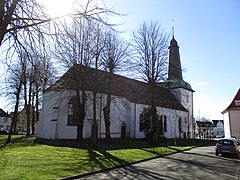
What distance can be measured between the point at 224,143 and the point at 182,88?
39075mm

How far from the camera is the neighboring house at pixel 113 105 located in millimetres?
31084

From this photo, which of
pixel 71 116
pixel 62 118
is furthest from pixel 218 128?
pixel 62 118

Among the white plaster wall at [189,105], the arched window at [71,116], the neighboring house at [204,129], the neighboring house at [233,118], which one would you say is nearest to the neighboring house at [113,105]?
the arched window at [71,116]

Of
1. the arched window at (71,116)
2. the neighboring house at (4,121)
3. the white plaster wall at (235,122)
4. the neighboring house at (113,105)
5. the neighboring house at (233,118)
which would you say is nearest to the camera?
the neighboring house at (113,105)

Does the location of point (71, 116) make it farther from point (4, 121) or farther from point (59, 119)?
point (4, 121)

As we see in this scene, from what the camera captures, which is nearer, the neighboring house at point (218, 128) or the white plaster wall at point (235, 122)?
the white plaster wall at point (235, 122)

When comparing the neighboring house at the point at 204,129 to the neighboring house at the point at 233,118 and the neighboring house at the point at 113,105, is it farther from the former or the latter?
the neighboring house at the point at 233,118

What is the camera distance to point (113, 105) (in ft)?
155

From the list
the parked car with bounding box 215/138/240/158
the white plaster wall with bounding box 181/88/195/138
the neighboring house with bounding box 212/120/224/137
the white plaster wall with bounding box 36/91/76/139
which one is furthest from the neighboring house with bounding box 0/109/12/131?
the neighboring house with bounding box 212/120/224/137

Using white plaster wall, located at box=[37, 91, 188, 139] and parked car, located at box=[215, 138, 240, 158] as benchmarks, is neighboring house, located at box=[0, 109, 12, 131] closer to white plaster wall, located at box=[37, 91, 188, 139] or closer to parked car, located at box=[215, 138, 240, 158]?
white plaster wall, located at box=[37, 91, 188, 139]

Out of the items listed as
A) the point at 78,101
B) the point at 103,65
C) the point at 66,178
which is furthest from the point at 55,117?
the point at 66,178

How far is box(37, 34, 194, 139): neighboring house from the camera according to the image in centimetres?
3108

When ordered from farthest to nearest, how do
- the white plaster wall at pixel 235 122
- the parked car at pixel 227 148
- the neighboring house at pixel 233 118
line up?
the neighboring house at pixel 233 118 < the white plaster wall at pixel 235 122 < the parked car at pixel 227 148

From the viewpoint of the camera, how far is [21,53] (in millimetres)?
10141
